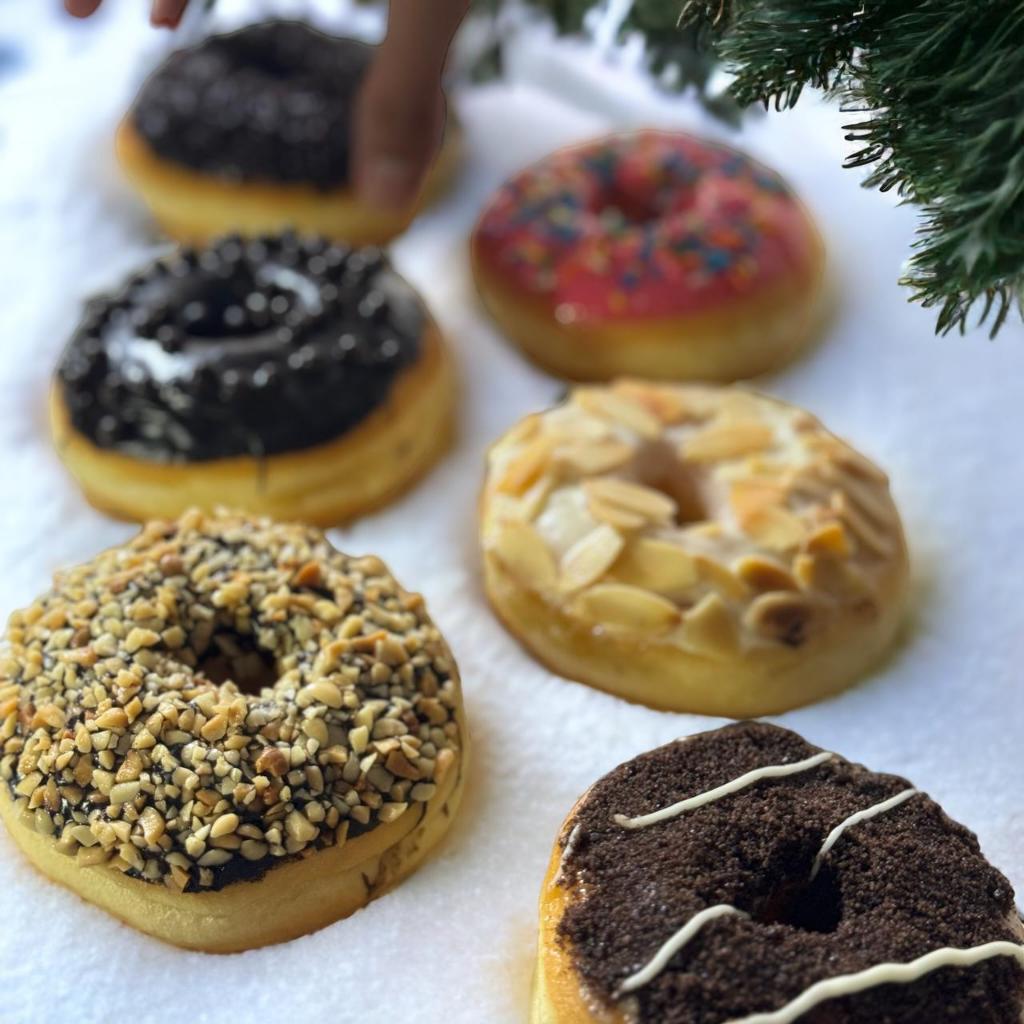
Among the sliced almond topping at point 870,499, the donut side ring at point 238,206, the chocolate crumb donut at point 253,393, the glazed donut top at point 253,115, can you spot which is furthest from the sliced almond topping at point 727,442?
the glazed donut top at point 253,115

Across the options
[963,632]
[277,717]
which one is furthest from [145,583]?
[963,632]

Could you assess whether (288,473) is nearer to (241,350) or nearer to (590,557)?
(241,350)

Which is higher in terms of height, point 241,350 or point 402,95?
point 402,95

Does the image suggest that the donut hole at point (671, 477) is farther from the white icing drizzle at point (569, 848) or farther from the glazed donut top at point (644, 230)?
the white icing drizzle at point (569, 848)

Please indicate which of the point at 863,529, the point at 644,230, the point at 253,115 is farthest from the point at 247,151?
the point at 863,529

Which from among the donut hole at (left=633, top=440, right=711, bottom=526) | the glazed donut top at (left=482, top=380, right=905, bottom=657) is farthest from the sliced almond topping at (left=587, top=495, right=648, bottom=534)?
the donut hole at (left=633, top=440, right=711, bottom=526)

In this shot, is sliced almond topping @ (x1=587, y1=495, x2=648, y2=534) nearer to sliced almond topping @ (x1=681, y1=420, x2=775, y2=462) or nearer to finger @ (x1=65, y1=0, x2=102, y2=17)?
sliced almond topping @ (x1=681, y1=420, x2=775, y2=462)

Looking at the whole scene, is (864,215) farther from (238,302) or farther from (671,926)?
(671,926)
